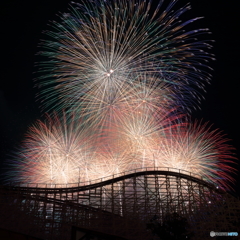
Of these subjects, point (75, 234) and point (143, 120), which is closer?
point (75, 234)

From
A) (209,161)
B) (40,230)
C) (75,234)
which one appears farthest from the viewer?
(209,161)

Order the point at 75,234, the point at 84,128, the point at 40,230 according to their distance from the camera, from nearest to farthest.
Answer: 1. the point at 75,234
2. the point at 40,230
3. the point at 84,128

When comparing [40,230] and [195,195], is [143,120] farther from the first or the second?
[40,230]

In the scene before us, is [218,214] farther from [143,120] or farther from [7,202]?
[7,202]

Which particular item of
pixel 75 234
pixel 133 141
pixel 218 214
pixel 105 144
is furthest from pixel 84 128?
pixel 75 234

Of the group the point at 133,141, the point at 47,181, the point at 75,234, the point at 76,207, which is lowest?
the point at 75,234

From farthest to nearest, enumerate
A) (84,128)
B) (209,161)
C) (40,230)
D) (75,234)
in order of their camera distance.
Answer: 1. (84,128)
2. (209,161)
3. (40,230)
4. (75,234)

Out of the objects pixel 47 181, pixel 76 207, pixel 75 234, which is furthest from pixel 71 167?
pixel 75 234

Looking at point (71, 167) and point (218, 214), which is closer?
point (218, 214)

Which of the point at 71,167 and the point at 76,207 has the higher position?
the point at 71,167
